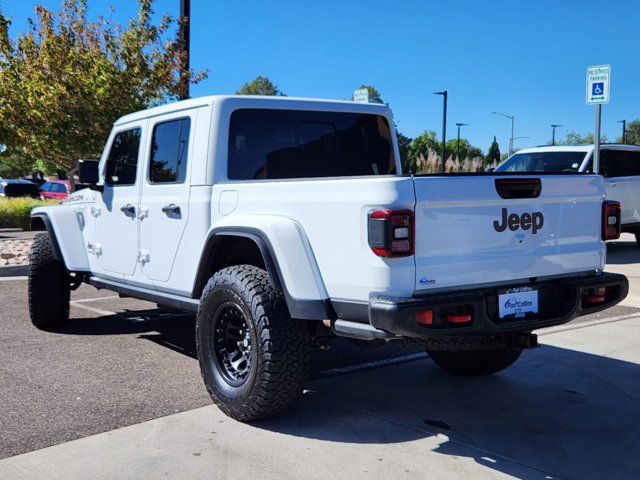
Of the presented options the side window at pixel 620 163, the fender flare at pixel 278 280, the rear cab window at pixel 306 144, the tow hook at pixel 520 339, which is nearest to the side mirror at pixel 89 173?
the rear cab window at pixel 306 144

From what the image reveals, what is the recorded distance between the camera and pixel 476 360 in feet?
16.7

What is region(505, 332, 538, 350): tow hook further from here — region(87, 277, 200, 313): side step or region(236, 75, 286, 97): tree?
region(236, 75, 286, 97): tree

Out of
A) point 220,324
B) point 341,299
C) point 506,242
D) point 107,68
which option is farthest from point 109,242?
point 107,68

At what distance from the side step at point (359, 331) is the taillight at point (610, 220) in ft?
5.68

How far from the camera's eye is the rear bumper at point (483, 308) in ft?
11.0

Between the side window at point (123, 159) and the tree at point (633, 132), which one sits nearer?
the side window at point (123, 159)

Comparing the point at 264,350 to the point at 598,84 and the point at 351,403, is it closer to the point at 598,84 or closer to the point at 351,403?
the point at 351,403

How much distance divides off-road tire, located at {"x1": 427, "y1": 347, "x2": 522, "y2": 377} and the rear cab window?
5.12 ft

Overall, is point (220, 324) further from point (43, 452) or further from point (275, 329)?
point (43, 452)

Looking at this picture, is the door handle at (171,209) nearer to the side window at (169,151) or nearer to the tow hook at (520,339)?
the side window at (169,151)

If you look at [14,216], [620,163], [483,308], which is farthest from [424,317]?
[14,216]

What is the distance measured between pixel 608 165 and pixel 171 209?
10988mm

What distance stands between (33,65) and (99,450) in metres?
12.5

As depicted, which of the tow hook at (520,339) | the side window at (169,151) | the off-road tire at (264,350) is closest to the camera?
the off-road tire at (264,350)
